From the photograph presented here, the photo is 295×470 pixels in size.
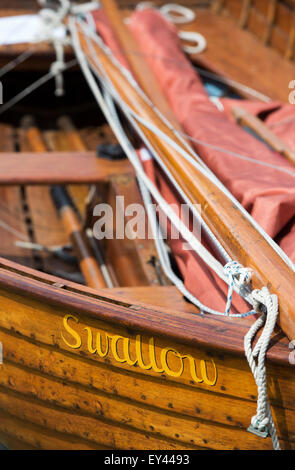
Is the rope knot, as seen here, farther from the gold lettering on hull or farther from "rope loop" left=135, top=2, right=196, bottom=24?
"rope loop" left=135, top=2, right=196, bottom=24

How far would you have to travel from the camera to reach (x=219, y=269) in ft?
5.49

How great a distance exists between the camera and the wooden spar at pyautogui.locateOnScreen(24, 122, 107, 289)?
2.44m

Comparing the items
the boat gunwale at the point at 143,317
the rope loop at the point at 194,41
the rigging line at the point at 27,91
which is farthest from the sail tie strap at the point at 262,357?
the rigging line at the point at 27,91

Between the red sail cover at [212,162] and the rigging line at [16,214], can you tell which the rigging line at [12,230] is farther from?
the red sail cover at [212,162]

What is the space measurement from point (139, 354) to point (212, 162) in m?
0.77

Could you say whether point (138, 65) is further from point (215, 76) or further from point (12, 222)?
point (12, 222)

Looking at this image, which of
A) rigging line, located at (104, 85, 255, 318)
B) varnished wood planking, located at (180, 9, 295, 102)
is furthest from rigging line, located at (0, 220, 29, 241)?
varnished wood planking, located at (180, 9, 295, 102)

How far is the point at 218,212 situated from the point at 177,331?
392mm

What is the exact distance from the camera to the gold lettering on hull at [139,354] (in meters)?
1.53

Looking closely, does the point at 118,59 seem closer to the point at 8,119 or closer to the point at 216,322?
the point at 8,119

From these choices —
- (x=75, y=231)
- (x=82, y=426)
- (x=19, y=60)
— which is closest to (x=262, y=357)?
(x=82, y=426)

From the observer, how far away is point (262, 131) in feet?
8.02

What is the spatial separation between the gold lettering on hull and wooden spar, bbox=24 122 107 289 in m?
0.68
